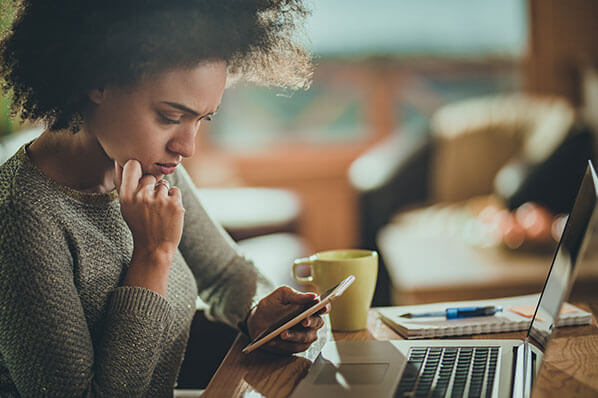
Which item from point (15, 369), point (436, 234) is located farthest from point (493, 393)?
point (436, 234)

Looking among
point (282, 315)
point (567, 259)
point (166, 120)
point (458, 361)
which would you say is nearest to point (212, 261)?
point (282, 315)

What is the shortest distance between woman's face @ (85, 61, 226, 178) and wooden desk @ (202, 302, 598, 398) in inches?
11.6

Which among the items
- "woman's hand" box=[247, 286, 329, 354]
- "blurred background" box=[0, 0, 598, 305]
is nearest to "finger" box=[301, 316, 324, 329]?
"woman's hand" box=[247, 286, 329, 354]

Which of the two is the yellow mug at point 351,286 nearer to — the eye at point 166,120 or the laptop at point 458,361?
the laptop at point 458,361

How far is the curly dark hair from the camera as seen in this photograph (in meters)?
0.83

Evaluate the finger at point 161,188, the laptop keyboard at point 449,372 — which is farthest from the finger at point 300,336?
the finger at point 161,188

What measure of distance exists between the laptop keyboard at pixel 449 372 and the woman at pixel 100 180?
6.7 inches

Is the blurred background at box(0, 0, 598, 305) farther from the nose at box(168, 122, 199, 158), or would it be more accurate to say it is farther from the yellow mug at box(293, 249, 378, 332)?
the nose at box(168, 122, 199, 158)

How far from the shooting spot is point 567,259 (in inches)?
26.9

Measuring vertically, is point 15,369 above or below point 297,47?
below

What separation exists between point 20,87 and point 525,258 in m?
1.61

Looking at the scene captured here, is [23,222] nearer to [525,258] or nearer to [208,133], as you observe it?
[525,258]

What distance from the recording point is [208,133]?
4254 mm

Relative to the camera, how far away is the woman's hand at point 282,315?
2.89ft
